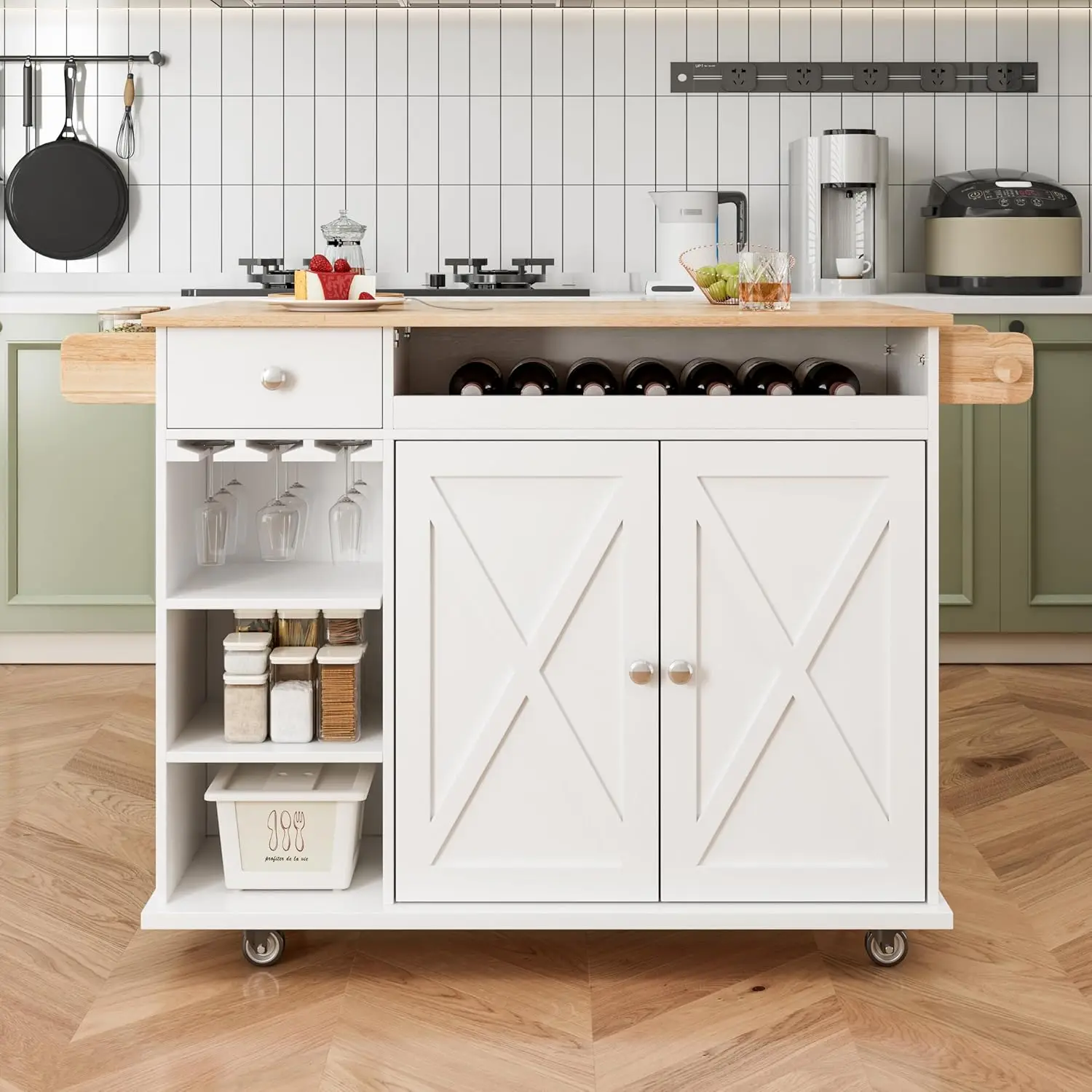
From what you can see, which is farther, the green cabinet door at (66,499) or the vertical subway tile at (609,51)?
the vertical subway tile at (609,51)

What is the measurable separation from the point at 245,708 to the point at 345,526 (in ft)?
1.04

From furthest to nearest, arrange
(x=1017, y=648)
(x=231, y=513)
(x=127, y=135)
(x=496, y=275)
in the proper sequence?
(x=127, y=135), (x=496, y=275), (x=1017, y=648), (x=231, y=513)

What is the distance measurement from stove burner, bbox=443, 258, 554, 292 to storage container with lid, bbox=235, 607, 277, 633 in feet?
6.35

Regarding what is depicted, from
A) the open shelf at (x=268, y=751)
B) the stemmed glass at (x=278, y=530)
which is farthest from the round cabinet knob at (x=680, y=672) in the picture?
the stemmed glass at (x=278, y=530)

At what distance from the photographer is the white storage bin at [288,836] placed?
6.41 feet

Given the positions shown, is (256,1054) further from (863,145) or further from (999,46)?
(999,46)

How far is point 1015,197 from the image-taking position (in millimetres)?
3686

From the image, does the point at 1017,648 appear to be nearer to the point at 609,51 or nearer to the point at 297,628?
the point at 609,51

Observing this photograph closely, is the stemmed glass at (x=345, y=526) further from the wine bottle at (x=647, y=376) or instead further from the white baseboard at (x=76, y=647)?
the white baseboard at (x=76, y=647)

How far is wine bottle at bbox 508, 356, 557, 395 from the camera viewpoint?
78.0 inches

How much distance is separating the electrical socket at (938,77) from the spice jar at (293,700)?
2.96 metres

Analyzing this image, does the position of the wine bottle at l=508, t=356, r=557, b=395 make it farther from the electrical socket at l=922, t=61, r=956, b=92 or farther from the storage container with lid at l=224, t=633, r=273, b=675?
the electrical socket at l=922, t=61, r=956, b=92

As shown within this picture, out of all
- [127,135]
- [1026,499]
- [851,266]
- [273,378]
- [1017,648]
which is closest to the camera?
[273,378]

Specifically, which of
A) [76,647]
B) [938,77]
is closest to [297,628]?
[76,647]
